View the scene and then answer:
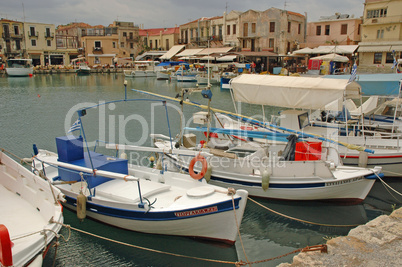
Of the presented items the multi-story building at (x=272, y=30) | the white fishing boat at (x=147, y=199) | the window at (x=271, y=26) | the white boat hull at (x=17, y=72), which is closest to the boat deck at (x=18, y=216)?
the white fishing boat at (x=147, y=199)

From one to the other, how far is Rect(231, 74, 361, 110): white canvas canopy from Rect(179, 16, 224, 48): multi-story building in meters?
51.4

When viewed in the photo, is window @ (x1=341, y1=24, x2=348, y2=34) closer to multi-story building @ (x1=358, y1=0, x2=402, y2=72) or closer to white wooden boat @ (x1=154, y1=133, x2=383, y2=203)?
multi-story building @ (x1=358, y1=0, x2=402, y2=72)

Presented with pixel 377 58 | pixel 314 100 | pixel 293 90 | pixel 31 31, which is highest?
pixel 31 31

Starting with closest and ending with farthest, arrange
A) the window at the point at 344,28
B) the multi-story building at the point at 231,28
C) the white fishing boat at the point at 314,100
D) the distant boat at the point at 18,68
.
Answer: the white fishing boat at the point at 314,100 < the window at the point at 344,28 < the multi-story building at the point at 231,28 < the distant boat at the point at 18,68

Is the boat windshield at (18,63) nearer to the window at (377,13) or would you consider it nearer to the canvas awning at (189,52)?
the canvas awning at (189,52)

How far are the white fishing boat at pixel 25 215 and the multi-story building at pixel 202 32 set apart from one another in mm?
57493

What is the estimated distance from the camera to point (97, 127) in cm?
2289

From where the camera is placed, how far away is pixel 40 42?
76.2 meters

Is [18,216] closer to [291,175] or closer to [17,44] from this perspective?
[291,175]

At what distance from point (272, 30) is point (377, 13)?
52.5ft

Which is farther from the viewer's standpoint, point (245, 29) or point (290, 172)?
point (245, 29)

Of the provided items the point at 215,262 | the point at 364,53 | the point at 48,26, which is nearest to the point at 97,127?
the point at 215,262

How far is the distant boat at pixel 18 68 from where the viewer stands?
2475 inches

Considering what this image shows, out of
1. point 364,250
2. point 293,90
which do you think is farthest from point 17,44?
point 364,250
